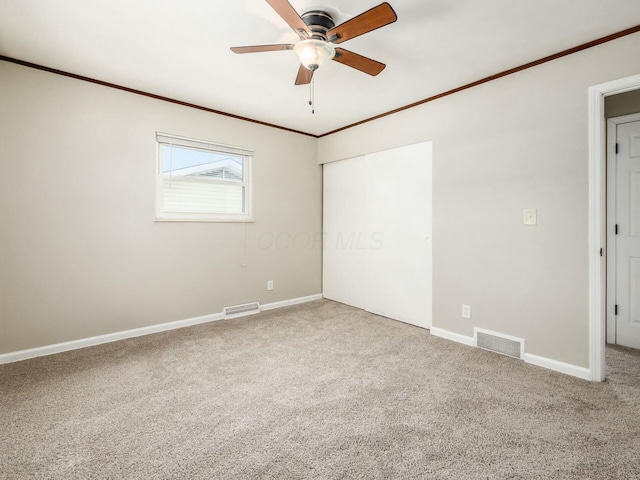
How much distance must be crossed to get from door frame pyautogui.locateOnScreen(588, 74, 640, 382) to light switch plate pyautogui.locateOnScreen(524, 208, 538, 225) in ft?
1.12

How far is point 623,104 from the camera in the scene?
9.41 feet

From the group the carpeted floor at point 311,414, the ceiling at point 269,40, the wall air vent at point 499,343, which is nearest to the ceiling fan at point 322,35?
the ceiling at point 269,40

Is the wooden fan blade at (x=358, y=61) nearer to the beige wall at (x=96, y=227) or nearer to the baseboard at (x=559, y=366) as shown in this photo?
the beige wall at (x=96, y=227)

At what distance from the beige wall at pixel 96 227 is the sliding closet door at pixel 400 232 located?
147cm

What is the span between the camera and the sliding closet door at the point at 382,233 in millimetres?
3356

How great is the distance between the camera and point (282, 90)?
3041 millimetres

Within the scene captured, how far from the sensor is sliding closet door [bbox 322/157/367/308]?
13.5ft

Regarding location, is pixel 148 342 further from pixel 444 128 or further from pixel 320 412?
pixel 444 128

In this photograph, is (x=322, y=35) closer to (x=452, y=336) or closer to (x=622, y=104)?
(x=452, y=336)

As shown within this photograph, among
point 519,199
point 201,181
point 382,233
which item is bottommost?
point 382,233

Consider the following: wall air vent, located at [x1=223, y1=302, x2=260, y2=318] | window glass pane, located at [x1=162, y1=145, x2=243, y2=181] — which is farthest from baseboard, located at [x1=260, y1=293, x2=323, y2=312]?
window glass pane, located at [x1=162, y1=145, x2=243, y2=181]

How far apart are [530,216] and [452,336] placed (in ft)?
4.32

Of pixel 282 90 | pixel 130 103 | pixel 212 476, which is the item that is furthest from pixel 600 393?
pixel 130 103

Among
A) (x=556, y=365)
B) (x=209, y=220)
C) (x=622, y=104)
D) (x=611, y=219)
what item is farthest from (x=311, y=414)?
(x=622, y=104)
